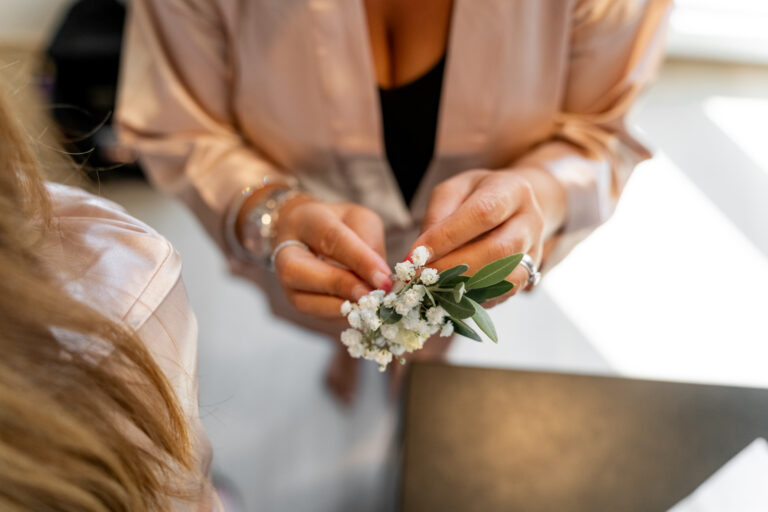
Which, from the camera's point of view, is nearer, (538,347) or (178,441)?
(178,441)

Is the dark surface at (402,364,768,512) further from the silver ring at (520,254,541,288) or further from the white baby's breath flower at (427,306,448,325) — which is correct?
the white baby's breath flower at (427,306,448,325)

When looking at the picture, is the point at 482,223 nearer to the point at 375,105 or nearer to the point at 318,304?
the point at 318,304

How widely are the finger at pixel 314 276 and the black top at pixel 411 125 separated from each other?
308mm

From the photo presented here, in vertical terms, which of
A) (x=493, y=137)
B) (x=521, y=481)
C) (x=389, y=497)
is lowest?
(x=389, y=497)

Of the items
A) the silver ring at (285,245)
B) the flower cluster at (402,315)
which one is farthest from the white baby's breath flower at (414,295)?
the silver ring at (285,245)

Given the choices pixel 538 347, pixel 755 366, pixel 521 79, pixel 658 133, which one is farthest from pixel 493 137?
pixel 658 133

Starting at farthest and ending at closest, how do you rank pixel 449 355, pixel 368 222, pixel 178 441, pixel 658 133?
pixel 658 133 < pixel 449 355 < pixel 368 222 < pixel 178 441

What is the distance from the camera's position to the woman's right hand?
1.95 ft

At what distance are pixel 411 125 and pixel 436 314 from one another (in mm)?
503

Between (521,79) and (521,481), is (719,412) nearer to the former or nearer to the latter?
(521,481)

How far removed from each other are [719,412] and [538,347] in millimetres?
204

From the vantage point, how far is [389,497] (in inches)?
31.4

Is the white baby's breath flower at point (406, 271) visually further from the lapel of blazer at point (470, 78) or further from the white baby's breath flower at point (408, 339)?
the lapel of blazer at point (470, 78)

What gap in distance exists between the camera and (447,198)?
62 cm
